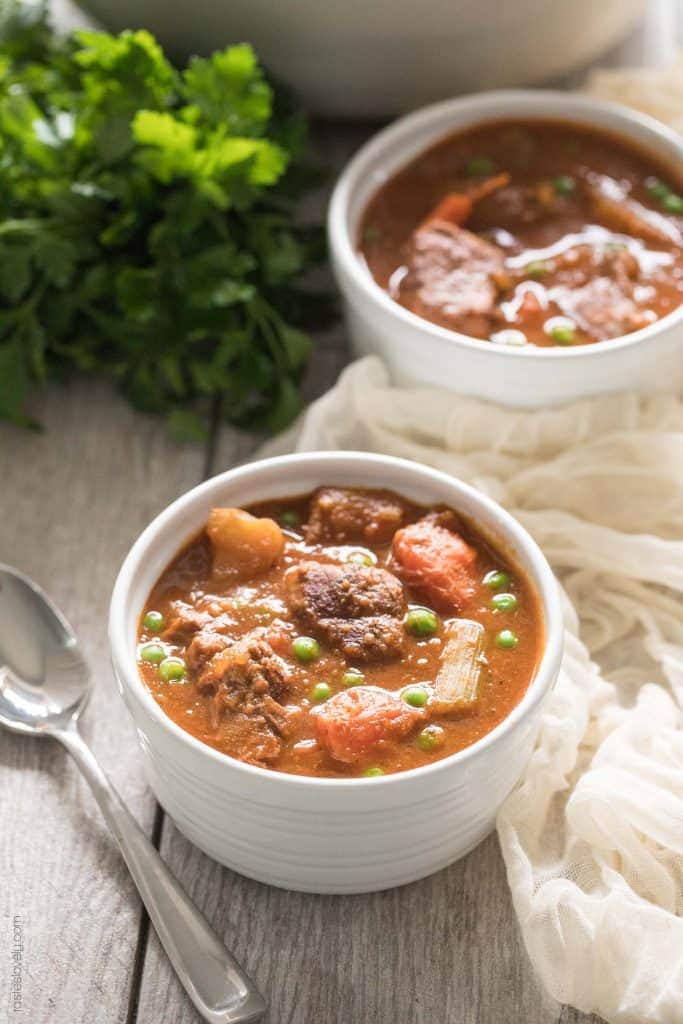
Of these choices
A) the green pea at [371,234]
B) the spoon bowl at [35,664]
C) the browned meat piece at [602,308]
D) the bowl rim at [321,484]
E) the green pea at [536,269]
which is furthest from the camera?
the green pea at [371,234]

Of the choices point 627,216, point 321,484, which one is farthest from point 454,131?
point 321,484

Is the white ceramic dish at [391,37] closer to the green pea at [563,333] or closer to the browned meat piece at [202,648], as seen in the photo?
the green pea at [563,333]

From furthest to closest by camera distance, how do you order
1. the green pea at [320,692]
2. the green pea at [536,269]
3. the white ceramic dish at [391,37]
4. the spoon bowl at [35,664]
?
the white ceramic dish at [391,37] → the green pea at [536,269] → the spoon bowl at [35,664] → the green pea at [320,692]

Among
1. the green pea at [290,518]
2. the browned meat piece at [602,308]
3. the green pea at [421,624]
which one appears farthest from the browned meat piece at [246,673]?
the browned meat piece at [602,308]

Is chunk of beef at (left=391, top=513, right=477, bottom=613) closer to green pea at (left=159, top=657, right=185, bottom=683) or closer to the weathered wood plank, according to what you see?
green pea at (left=159, top=657, right=185, bottom=683)

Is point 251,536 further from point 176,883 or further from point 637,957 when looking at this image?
A: point 637,957

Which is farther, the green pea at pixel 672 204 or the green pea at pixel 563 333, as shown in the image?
the green pea at pixel 672 204

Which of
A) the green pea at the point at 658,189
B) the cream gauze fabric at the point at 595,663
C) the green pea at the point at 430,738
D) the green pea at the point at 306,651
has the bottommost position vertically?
the cream gauze fabric at the point at 595,663
